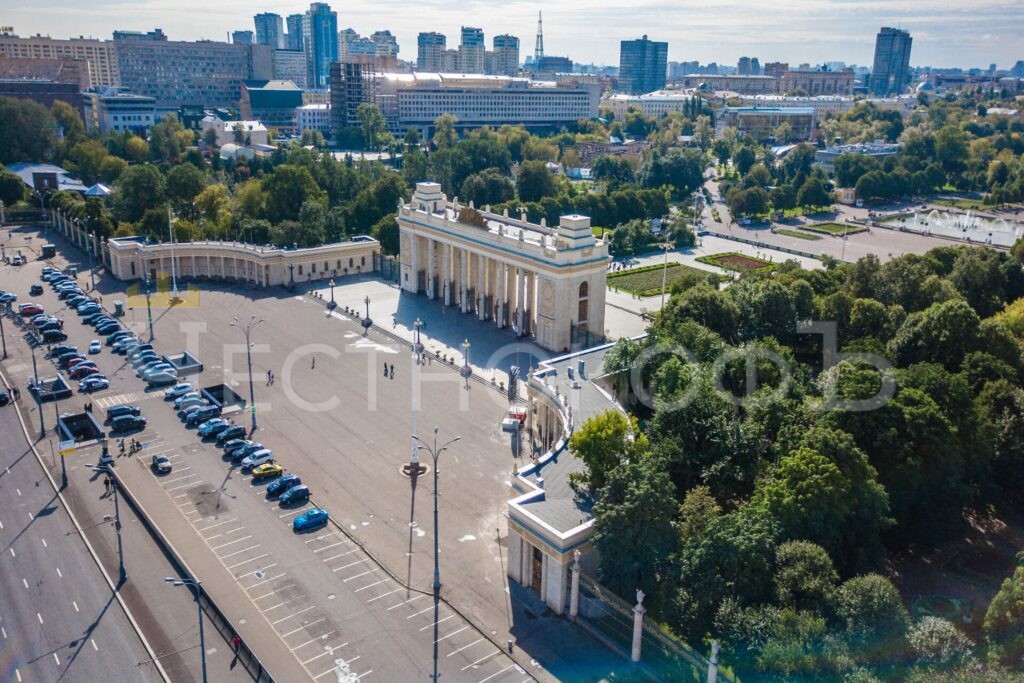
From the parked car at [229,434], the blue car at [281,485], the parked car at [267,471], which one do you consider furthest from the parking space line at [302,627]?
the parked car at [229,434]

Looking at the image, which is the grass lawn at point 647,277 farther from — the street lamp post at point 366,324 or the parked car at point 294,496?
the parked car at point 294,496

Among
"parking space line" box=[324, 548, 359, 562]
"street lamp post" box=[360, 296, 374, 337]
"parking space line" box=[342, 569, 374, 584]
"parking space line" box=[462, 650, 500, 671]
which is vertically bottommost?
"parking space line" box=[462, 650, 500, 671]

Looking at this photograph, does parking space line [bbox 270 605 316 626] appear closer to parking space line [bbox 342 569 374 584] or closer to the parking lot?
the parking lot

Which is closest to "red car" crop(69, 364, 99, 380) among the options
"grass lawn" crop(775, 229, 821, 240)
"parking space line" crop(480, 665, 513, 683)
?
"parking space line" crop(480, 665, 513, 683)

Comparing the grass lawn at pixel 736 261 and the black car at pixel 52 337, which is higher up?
the grass lawn at pixel 736 261

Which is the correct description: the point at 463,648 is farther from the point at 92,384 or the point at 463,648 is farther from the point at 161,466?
the point at 92,384
